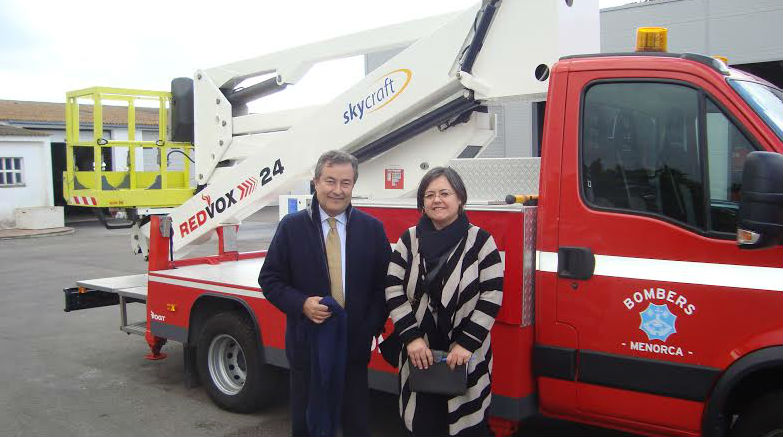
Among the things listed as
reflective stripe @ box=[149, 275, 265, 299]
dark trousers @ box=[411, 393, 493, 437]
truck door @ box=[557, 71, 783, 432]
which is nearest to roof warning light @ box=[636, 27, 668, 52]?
truck door @ box=[557, 71, 783, 432]

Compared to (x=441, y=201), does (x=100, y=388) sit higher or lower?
lower

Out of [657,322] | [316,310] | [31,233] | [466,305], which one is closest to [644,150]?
[657,322]

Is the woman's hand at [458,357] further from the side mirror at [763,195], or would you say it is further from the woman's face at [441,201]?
the side mirror at [763,195]

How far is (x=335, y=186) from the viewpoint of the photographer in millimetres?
3219

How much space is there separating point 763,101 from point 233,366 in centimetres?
396

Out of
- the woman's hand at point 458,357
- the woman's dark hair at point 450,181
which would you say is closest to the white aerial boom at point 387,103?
the woman's dark hair at point 450,181

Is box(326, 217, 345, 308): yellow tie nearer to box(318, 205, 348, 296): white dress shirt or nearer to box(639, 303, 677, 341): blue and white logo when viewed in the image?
box(318, 205, 348, 296): white dress shirt

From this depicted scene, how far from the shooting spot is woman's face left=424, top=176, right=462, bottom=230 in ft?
10.3

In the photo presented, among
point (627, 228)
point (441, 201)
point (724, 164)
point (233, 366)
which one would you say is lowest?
point (233, 366)

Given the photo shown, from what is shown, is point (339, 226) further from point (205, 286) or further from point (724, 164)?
point (205, 286)

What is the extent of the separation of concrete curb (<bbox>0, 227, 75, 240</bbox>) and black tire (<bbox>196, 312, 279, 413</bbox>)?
17.8 m

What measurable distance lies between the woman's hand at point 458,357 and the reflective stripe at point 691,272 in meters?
0.82

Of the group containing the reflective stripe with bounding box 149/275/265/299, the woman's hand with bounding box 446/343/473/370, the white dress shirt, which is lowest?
the woman's hand with bounding box 446/343/473/370

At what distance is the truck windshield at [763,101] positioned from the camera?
3.12m
